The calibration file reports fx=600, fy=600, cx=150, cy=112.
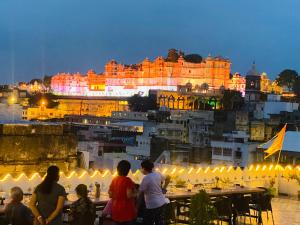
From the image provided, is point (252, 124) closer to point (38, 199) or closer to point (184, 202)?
point (184, 202)

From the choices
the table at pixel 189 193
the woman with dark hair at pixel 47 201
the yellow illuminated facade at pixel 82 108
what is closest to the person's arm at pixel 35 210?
the woman with dark hair at pixel 47 201

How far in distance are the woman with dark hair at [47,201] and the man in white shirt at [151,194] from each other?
3.62 feet

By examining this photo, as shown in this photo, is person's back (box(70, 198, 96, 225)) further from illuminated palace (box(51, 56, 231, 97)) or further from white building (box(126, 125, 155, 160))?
illuminated palace (box(51, 56, 231, 97))

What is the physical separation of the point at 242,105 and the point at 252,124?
2090cm

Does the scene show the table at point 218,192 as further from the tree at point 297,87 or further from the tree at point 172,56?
the tree at point 172,56

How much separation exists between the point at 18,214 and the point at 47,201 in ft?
0.99

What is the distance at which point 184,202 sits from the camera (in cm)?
786

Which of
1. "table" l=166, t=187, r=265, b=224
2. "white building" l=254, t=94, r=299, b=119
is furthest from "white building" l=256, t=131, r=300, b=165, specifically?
"white building" l=254, t=94, r=299, b=119

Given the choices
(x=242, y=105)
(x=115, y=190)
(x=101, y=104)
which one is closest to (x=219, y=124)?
(x=242, y=105)

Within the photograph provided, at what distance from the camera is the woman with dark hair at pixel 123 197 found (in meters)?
5.68

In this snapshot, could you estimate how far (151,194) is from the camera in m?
6.08

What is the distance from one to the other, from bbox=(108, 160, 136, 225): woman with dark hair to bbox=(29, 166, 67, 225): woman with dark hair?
0.67 meters

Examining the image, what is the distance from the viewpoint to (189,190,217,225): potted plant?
227 inches

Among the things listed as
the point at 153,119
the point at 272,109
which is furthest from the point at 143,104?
the point at 272,109
